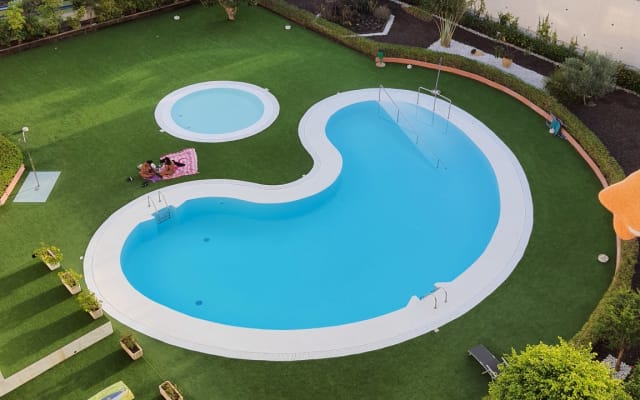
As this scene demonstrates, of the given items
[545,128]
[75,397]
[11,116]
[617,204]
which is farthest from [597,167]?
[11,116]

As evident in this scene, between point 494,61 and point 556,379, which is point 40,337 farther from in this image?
point 494,61

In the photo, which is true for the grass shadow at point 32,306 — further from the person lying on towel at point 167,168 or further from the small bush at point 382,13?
the small bush at point 382,13

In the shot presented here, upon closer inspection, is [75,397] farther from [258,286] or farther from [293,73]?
[293,73]

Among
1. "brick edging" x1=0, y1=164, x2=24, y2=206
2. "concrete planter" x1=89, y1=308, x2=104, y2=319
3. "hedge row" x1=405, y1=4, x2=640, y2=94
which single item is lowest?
"concrete planter" x1=89, y1=308, x2=104, y2=319

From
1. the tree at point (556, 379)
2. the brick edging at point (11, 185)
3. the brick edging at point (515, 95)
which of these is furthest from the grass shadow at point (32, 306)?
the brick edging at point (515, 95)

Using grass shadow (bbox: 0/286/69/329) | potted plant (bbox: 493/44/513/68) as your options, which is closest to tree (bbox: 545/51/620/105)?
potted plant (bbox: 493/44/513/68)

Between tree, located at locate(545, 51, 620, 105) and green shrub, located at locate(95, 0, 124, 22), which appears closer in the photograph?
tree, located at locate(545, 51, 620, 105)

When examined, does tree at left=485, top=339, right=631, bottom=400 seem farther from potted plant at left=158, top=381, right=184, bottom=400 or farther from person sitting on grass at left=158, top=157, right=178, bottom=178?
person sitting on grass at left=158, top=157, right=178, bottom=178
